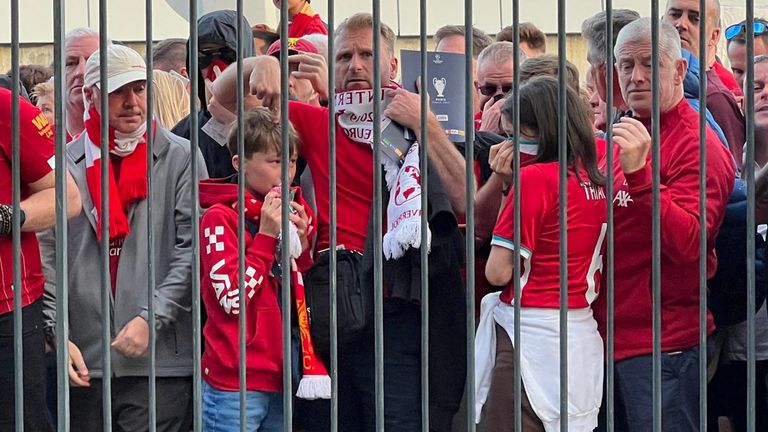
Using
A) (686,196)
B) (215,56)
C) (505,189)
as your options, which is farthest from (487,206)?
(215,56)

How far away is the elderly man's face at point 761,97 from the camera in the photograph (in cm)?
529

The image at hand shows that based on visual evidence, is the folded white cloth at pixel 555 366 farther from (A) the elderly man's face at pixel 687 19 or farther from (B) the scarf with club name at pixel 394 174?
(A) the elderly man's face at pixel 687 19

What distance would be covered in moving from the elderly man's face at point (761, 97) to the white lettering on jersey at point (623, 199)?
1.03 m

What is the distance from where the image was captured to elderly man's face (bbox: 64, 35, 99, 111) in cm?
536

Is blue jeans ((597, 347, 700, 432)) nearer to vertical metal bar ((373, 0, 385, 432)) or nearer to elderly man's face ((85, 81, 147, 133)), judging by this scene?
vertical metal bar ((373, 0, 385, 432))

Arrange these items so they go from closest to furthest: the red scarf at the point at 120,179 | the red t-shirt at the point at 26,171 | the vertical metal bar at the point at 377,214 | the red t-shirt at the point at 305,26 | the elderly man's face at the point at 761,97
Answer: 1. the vertical metal bar at the point at 377,214
2. the red t-shirt at the point at 26,171
3. the red scarf at the point at 120,179
4. the elderly man's face at the point at 761,97
5. the red t-shirt at the point at 305,26

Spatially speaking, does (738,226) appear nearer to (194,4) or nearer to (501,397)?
(501,397)

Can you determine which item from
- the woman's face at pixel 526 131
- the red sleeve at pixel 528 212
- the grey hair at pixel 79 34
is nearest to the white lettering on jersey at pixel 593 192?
the red sleeve at pixel 528 212

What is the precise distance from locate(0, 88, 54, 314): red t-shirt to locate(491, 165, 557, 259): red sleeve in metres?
1.39

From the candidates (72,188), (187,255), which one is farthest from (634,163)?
(72,188)

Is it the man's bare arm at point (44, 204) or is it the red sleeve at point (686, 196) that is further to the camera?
the red sleeve at point (686, 196)

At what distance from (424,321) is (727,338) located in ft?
5.07

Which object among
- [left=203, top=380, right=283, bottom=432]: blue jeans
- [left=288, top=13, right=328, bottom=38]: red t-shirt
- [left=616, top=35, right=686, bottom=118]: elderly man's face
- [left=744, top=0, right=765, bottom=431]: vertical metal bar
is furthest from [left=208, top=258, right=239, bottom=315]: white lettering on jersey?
[left=288, top=13, right=328, bottom=38]: red t-shirt

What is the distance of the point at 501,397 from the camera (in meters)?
4.56
